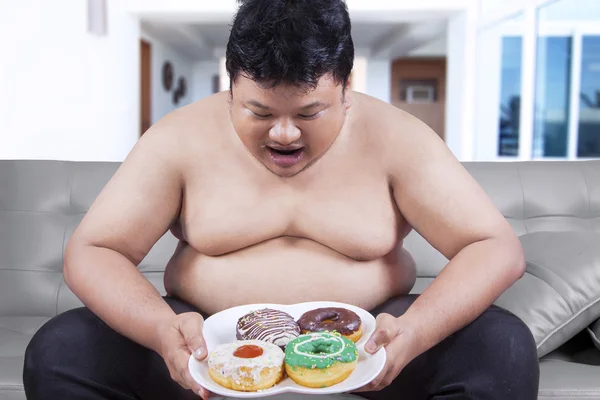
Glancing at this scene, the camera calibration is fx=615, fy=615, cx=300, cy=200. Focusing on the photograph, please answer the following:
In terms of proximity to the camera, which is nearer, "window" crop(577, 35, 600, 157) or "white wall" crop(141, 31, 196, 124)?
"window" crop(577, 35, 600, 157)

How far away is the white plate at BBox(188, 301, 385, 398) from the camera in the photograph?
2.57ft

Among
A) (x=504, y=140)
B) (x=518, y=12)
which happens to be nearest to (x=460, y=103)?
(x=504, y=140)

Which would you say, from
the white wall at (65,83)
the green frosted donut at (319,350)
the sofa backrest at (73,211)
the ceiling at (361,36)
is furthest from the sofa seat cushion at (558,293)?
the ceiling at (361,36)

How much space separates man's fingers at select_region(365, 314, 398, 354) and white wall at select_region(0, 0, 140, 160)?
3.62 meters

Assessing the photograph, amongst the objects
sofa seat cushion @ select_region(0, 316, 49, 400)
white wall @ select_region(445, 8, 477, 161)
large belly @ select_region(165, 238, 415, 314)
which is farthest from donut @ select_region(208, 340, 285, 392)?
white wall @ select_region(445, 8, 477, 161)

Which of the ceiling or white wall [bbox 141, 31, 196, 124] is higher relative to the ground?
the ceiling

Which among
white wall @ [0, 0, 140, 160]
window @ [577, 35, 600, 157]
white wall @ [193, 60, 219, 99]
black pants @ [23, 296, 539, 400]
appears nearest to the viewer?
black pants @ [23, 296, 539, 400]

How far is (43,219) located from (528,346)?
1.23m

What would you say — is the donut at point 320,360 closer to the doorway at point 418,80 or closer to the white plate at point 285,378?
the white plate at point 285,378

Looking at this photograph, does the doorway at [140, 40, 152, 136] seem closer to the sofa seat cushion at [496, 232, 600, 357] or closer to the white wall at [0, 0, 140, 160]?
the white wall at [0, 0, 140, 160]

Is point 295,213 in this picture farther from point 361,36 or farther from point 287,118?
point 361,36

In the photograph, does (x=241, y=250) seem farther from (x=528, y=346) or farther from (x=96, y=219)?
(x=528, y=346)

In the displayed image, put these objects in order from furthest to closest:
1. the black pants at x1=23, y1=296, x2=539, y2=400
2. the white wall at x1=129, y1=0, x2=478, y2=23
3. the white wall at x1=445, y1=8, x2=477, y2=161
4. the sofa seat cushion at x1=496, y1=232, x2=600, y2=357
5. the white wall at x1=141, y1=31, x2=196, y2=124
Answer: the white wall at x1=141, y1=31, x2=196, y2=124 < the white wall at x1=445, y1=8, x2=477, y2=161 < the white wall at x1=129, y1=0, x2=478, y2=23 < the sofa seat cushion at x1=496, y1=232, x2=600, y2=357 < the black pants at x1=23, y1=296, x2=539, y2=400

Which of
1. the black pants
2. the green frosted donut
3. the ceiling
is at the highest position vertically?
the ceiling
